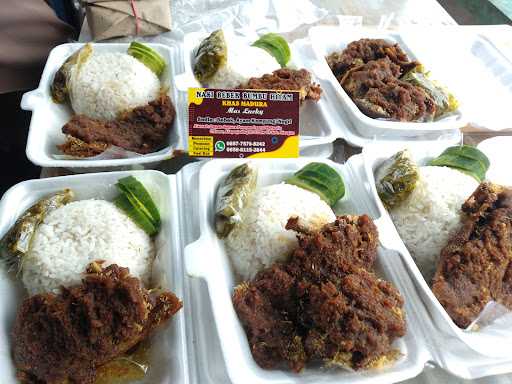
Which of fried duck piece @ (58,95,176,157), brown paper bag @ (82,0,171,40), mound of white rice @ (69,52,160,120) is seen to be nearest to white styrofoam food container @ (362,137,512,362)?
fried duck piece @ (58,95,176,157)

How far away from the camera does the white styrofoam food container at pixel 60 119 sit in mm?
2068

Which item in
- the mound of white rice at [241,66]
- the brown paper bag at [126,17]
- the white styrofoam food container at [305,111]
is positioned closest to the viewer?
the white styrofoam food container at [305,111]

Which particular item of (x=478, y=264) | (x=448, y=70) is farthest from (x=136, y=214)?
(x=448, y=70)

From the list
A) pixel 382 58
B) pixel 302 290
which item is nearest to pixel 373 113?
pixel 382 58

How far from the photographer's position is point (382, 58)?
2.93m

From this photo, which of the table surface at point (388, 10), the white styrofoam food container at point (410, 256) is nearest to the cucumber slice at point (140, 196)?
the white styrofoam food container at point (410, 256)

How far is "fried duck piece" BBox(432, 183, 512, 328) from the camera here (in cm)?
166

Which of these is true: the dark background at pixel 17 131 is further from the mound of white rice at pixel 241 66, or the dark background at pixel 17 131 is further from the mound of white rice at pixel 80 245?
the mound of white rice at pixel 241 66

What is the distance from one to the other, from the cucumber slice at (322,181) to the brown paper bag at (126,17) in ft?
6.11

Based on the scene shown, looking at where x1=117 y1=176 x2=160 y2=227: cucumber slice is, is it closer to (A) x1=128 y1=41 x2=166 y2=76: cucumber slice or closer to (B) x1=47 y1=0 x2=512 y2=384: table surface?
(A) x1=128 y1=41 x2=166 y2=76: cucumber slice

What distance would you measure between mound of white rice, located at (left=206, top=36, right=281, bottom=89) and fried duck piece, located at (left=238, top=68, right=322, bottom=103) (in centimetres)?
7

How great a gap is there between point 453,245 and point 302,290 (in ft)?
2.47

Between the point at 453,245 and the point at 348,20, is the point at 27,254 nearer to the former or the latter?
the point at 453,245

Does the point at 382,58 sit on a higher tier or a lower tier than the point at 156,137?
higher
